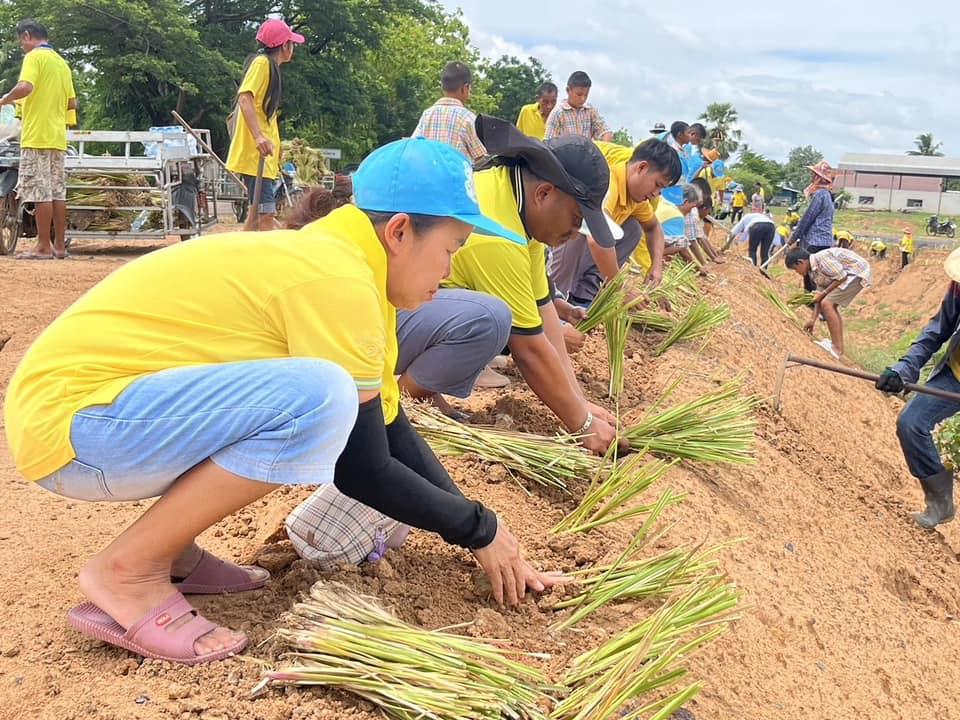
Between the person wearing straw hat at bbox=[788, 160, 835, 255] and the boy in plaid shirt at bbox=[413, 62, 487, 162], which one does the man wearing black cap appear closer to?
the boy in plaid shirt at bbox=[413, 62, 487, 162]

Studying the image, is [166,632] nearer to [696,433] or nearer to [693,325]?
[696,433]

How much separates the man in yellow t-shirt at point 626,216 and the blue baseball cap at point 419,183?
8.03ft

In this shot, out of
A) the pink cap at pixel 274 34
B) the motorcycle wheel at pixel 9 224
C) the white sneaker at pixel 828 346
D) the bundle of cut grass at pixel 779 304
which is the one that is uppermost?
the pink cap at pixel 274 34

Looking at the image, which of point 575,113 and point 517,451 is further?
point 575,113

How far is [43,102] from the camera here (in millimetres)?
5973

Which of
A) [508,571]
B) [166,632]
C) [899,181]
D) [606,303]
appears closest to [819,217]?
[606,303]

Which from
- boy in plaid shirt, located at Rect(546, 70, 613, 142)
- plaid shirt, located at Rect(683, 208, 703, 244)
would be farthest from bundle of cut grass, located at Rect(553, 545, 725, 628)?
plaid shirt, located at Rect(683, 208, 703, 244)

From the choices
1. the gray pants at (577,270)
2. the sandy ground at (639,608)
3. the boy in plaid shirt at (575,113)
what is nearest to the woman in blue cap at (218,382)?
the sandy ground at (639,608)

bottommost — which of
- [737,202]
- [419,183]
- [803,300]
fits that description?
[803,300]

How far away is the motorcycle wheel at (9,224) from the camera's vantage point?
22.0 feet

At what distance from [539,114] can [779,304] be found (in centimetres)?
331

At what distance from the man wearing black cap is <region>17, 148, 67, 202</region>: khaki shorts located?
4365 millimetres

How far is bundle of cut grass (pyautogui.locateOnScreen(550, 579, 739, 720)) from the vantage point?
1.57 metres

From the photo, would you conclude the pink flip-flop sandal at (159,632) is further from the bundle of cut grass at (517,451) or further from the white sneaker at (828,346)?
the white sneaker at (828,346)
